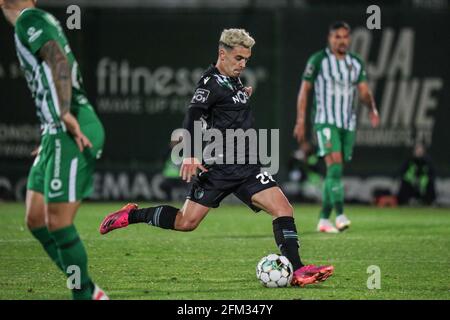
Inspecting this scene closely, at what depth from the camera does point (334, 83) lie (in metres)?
13.3

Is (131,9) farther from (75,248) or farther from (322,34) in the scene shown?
(75,248)

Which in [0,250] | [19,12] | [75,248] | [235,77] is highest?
[19,12]

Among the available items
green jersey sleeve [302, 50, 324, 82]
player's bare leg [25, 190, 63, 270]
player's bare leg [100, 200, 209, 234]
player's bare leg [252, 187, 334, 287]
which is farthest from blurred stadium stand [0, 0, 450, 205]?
player's bare leg [25, 190, 63, 270]

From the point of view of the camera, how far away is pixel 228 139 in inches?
331

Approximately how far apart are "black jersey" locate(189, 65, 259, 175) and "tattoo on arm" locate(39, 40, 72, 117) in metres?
2.20

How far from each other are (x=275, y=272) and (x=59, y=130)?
7.74 ft

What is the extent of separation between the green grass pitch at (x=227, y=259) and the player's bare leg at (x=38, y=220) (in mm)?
475

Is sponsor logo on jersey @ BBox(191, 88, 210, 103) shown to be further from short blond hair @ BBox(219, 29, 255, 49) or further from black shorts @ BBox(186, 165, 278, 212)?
black shorts @ BBox(186, 165, 278, 212)

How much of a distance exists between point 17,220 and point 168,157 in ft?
16.1

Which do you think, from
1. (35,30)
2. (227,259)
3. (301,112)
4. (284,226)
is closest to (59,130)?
(35,30)

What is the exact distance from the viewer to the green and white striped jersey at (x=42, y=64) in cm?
620

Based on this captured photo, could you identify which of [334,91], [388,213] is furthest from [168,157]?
[334,91]

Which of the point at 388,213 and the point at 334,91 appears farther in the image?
the point at 388,213

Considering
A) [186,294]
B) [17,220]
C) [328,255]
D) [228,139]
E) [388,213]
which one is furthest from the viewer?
[388,213]
